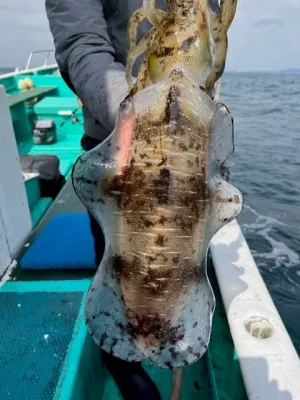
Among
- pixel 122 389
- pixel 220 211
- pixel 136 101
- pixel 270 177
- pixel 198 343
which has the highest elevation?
pixel 136 101

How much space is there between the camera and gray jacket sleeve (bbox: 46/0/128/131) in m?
1.50

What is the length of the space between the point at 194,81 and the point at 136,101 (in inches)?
7.5

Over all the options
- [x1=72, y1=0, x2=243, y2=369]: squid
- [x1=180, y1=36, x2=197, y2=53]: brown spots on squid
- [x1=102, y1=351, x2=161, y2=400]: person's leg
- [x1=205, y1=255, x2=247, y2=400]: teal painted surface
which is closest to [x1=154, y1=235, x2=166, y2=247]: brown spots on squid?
[x1=72, y1=0, x2=243, y2=369]: squid

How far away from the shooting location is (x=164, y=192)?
96 cm

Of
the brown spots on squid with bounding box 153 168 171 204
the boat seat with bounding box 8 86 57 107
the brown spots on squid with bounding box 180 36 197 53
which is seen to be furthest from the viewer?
the boat seat with bounding box 8 86 57 107

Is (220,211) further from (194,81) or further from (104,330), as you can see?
(104,330)

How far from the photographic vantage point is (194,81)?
105cm

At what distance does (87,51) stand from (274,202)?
9.35 m

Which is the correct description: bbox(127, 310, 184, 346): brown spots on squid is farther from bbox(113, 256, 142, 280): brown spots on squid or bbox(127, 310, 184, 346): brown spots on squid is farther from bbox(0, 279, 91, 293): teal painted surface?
bbox(0, 279, 91, 293): teal painted surface

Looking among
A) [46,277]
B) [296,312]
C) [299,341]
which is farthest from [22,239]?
[296,312]

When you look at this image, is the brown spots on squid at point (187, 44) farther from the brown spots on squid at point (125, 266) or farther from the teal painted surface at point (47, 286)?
the teal painted surface at point (47, 286)

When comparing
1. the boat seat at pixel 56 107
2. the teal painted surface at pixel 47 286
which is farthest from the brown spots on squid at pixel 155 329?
the boat seat at pixel 56 107

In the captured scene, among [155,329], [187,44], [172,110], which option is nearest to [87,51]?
[187,44]

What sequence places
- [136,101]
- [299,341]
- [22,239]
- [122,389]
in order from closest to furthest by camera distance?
[136,101] < [122,389] < [22,239] < [299,341]
